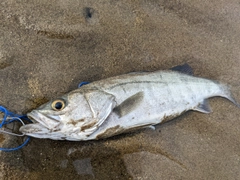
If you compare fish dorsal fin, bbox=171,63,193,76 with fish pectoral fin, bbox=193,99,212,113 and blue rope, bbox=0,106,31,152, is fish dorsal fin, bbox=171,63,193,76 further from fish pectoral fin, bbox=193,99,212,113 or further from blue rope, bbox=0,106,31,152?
blue rope, bbox=0,106,31,152

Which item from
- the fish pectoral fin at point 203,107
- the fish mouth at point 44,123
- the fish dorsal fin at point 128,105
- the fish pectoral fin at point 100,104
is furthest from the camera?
the fish pectoral fin at point 203,107

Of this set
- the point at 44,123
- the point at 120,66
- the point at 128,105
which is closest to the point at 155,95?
the point at 128,105

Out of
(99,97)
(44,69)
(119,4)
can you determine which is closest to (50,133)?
(99,97)

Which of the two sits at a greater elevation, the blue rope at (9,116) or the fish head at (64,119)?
the fish head at (64,119)

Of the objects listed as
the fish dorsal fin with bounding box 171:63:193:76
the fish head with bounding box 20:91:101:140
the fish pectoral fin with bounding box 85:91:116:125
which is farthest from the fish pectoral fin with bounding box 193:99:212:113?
the fish head with bounding box 20:91:101:140

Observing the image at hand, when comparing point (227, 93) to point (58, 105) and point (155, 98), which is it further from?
point (58, 105)

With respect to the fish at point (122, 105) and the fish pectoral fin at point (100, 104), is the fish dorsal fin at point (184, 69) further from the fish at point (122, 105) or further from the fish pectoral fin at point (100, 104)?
the fish pectoral fin at point (100, 104)

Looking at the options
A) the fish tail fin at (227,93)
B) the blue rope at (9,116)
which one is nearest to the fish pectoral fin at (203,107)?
the fish tail fin at (227,93)
